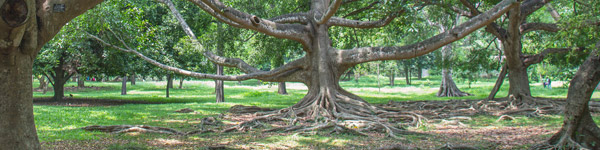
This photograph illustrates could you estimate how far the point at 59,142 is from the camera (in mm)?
6918

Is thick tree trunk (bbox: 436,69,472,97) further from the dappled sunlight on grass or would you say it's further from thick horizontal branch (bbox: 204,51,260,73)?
the dappled sunlight on grass

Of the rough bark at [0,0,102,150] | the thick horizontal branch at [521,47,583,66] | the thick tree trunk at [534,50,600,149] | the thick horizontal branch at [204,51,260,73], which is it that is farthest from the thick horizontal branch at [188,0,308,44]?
the thick horizontal branch at [521,47,583,66]

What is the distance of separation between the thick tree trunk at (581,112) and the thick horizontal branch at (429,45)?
4019mm

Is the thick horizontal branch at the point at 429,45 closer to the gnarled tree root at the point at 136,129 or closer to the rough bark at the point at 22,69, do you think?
the gnarled tree root at the point at 136,129

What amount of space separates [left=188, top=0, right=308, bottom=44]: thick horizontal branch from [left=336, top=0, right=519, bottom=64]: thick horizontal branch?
1.38m

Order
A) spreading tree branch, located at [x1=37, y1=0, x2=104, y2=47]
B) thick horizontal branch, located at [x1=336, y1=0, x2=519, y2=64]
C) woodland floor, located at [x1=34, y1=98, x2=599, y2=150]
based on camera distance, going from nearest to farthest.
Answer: spreading tree branch, located at [x1=37, y1=0, x2=104, y2=47] < woodland floor, located at [x1=34, y1=98, x2=599, y2=150] < thick horizontal branch, located at [x1=336, y1=0, x2=519, y2=64]

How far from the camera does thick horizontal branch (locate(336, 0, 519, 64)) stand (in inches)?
380

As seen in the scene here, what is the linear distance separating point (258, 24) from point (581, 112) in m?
6.25

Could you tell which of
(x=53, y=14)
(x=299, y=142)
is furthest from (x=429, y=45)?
(x=53, y=14)

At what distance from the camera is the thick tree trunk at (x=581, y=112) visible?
17.5ft

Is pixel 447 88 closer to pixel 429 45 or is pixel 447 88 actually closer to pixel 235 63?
pixel 429 45

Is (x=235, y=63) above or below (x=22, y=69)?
above

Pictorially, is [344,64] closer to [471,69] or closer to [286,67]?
[286,67]

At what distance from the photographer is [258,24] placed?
379 inches
